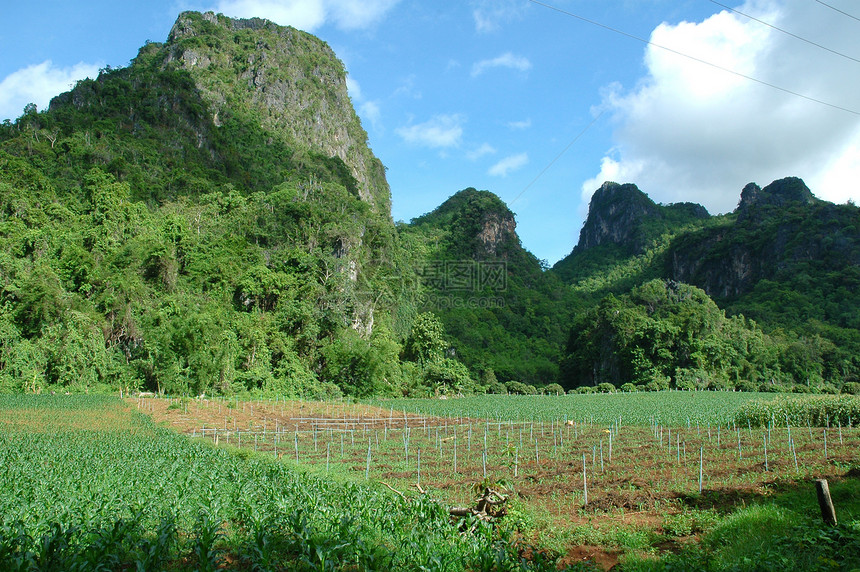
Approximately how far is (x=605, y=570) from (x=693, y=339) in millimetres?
55606

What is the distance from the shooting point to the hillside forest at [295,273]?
124 ft

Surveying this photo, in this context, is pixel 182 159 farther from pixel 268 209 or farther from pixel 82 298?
pixel 82 298

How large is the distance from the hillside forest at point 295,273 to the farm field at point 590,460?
31.0 ft

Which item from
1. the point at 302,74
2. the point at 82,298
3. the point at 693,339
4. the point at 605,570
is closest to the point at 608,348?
the point at 693,339

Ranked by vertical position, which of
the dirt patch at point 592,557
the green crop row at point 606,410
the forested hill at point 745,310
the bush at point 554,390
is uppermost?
the forested hill at point 745,310

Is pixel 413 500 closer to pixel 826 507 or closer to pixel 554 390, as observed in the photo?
pixel 826 507

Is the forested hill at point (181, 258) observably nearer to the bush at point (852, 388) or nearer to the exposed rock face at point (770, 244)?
the bush at point (852, 388)

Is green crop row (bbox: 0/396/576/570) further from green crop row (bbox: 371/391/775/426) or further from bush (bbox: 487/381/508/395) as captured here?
bush (bbox: 487/381/508/395)

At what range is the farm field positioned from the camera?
28.6 ft

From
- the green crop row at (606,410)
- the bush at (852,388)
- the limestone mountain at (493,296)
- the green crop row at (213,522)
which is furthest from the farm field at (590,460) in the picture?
the limestone mountain at (493,296)

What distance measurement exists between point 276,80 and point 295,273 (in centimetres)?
A: 4755

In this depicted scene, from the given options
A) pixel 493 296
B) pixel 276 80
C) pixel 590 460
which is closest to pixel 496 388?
pixel 493 296

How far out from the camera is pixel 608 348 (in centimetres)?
6091

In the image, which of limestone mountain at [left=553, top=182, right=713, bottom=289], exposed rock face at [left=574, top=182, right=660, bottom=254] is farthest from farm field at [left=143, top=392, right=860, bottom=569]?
exposed rock face at [left=574, top=182, right=660, bottom=254]
